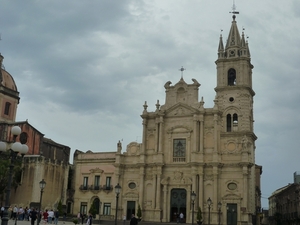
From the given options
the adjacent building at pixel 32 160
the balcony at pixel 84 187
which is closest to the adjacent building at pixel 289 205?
the balcony at pixel 84 187

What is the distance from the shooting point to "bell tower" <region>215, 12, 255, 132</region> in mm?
47469

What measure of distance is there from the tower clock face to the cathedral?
0.07 meters

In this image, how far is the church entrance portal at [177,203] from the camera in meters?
45.3

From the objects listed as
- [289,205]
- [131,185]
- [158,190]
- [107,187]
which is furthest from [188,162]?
[289,205]

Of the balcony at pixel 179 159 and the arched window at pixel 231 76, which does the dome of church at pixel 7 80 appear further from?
the arched window at pixel 231 76

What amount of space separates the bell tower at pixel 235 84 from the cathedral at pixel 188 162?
11 cm

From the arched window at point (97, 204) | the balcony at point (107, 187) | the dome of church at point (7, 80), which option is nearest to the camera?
the balcony at point (107, 187)

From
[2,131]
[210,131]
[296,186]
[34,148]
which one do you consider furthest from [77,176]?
[296,186]

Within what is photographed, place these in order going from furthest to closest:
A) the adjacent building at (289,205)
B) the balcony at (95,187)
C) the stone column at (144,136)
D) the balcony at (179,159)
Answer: the adjacent building at (289,205)
the balcony at (95,187)
the stone column at (144,136)
the balcony at (179,159)

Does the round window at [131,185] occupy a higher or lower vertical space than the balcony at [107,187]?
higher

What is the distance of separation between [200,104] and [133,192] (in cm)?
1323

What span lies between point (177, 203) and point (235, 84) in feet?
53.0

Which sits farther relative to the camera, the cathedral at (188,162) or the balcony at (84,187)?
the balcony at (84,187)

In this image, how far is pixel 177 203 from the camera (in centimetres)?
4556
